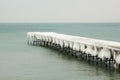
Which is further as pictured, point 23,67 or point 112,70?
point 23,67

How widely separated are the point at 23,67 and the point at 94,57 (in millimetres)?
8245

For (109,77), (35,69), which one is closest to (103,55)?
(109,77)

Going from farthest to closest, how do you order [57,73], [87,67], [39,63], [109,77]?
[39,63] < [87,67] < [57,73] < [109,77]

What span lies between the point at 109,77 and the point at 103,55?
4.51 m

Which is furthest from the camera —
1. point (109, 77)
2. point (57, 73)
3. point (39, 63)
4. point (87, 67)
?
point (39, 63)

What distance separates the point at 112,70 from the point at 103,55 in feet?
6.79

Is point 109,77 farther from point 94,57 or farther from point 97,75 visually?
point 94,57

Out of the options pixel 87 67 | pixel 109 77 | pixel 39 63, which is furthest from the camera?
pixel 39 63

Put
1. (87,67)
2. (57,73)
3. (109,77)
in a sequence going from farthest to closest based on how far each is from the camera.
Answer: (87,67) < (57,73) < (109,77)

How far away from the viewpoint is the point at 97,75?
3456 centimetres

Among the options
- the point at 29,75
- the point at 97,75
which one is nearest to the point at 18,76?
the point at 29,75

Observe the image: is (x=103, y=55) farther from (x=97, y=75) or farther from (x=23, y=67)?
(x=23, y=67)

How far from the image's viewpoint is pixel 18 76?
34062 millimetres

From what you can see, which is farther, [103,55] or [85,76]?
[103,55]
